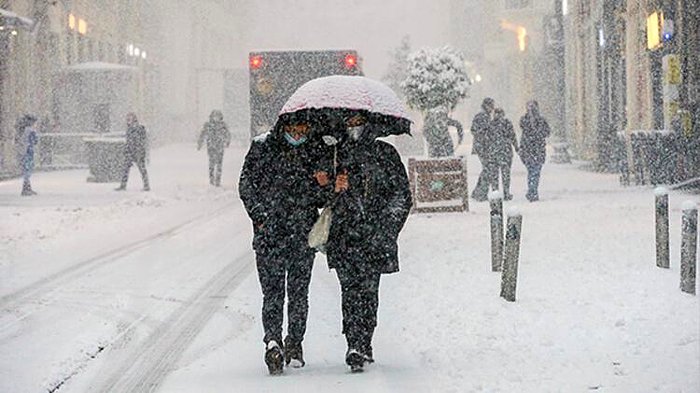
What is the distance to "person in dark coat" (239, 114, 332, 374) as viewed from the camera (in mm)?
7711

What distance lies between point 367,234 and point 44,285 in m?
5.80

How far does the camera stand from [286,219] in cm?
777

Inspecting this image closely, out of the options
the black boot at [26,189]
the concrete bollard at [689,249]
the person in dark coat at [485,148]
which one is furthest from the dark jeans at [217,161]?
the concrete bollard at [689,249]

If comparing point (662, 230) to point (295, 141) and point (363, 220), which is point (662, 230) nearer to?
point (363, 220)

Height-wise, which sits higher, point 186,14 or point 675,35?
point 186,14

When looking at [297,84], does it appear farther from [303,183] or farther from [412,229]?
[303,183]

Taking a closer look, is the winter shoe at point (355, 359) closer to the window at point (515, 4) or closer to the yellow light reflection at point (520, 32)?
the yellow light reflection at point (520, 32)

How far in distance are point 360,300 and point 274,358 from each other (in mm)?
666

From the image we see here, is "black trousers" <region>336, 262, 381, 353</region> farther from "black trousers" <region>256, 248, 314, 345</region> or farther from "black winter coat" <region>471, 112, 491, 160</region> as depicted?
"black winter coat" <region>471, 112, 491, 160</region>

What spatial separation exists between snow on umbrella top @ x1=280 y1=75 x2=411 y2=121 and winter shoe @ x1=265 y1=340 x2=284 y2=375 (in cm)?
149

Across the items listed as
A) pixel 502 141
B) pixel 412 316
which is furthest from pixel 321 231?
pixel 502 141

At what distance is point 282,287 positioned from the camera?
784 cm

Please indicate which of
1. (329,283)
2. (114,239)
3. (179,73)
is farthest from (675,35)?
(179,73)

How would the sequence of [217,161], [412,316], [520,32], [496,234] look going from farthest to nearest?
[520,32], [217,161], [496,234], [412,316]
